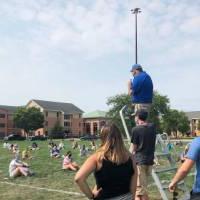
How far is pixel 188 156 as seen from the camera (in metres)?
5.25

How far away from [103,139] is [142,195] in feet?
11.2

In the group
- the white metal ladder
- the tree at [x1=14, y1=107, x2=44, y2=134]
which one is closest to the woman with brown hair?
the white metal ladder

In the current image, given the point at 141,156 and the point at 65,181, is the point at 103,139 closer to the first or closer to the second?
the point at 141,156

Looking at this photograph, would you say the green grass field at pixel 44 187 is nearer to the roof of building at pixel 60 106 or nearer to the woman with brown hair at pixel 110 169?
the woman with brown hair at pixel 110 169

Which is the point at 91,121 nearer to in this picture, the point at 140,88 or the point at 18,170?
the point at 18,170

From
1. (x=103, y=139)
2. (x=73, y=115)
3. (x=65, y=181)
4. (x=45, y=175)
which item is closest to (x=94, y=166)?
(x=103, y=139)

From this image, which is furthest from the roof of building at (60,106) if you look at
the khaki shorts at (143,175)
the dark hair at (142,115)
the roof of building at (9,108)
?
the dark hair at (142,115)

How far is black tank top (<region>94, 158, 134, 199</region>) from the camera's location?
200 inches

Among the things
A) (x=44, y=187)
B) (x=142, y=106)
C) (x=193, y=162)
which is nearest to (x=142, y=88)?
(x=142, y=106)

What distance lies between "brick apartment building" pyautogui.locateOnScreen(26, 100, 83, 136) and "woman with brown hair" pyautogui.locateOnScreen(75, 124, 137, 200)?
162390 mm

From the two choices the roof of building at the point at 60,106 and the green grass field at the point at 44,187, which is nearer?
the green grass field at the point at 44,187

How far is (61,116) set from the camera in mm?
180875

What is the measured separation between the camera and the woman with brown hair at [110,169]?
506cm

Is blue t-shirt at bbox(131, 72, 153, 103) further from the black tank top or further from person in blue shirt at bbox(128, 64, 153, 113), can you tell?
the black tank top
